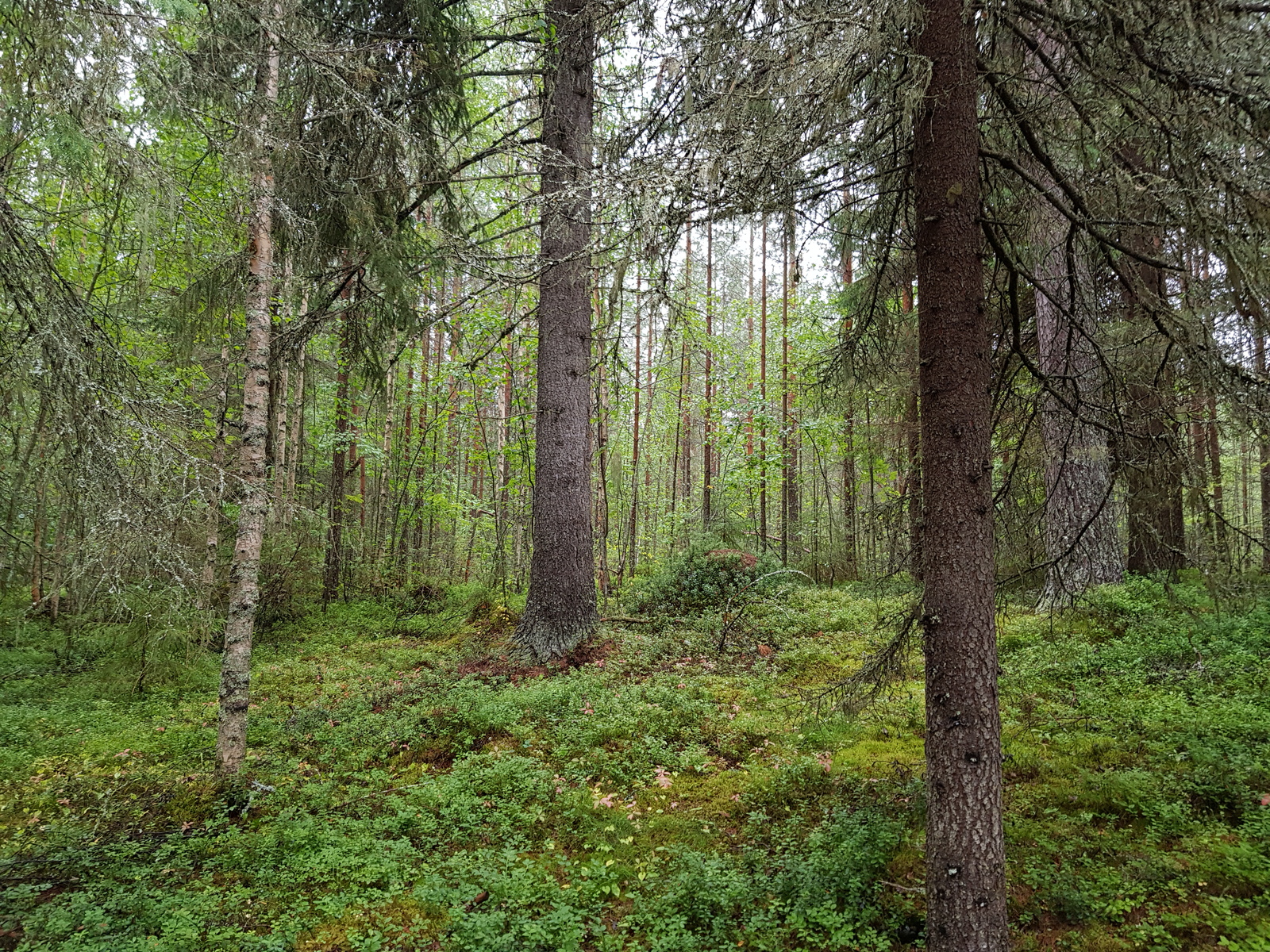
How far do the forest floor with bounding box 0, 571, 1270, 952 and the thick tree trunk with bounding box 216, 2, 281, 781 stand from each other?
0.62 meters

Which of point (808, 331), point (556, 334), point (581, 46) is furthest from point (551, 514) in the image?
point (808, 331)

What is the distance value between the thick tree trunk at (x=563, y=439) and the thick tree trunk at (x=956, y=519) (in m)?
5.00

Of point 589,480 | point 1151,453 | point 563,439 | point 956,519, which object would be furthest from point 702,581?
point 956,519

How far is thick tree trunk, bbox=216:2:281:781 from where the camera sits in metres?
4.81

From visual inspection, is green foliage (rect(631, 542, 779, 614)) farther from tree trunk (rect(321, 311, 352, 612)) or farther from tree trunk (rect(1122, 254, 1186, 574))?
tree trunk (rect(321, 311, 352, 612))

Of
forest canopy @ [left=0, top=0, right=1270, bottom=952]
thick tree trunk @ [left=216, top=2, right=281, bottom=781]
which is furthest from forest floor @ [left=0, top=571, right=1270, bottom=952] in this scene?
thick tree trunk @ [left=216, top=2, right=281, bottom=781]

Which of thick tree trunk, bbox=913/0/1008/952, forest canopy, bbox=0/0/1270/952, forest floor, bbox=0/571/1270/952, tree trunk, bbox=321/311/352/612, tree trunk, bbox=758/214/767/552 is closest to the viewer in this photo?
thick tree trunk, bbox=913/0/1008/952

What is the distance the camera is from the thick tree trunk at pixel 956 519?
8.96 feet

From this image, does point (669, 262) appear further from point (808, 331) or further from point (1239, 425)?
point (808, 331)

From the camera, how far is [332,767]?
5.23m

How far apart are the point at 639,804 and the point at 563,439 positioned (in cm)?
445

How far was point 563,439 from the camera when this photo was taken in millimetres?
7625

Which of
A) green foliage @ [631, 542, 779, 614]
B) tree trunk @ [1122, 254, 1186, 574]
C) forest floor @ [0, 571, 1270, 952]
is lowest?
forest floor @ [0, 571, 1270, 952]

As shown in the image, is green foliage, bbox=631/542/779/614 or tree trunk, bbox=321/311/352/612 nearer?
green foliage, bbox=631/542/779/614
